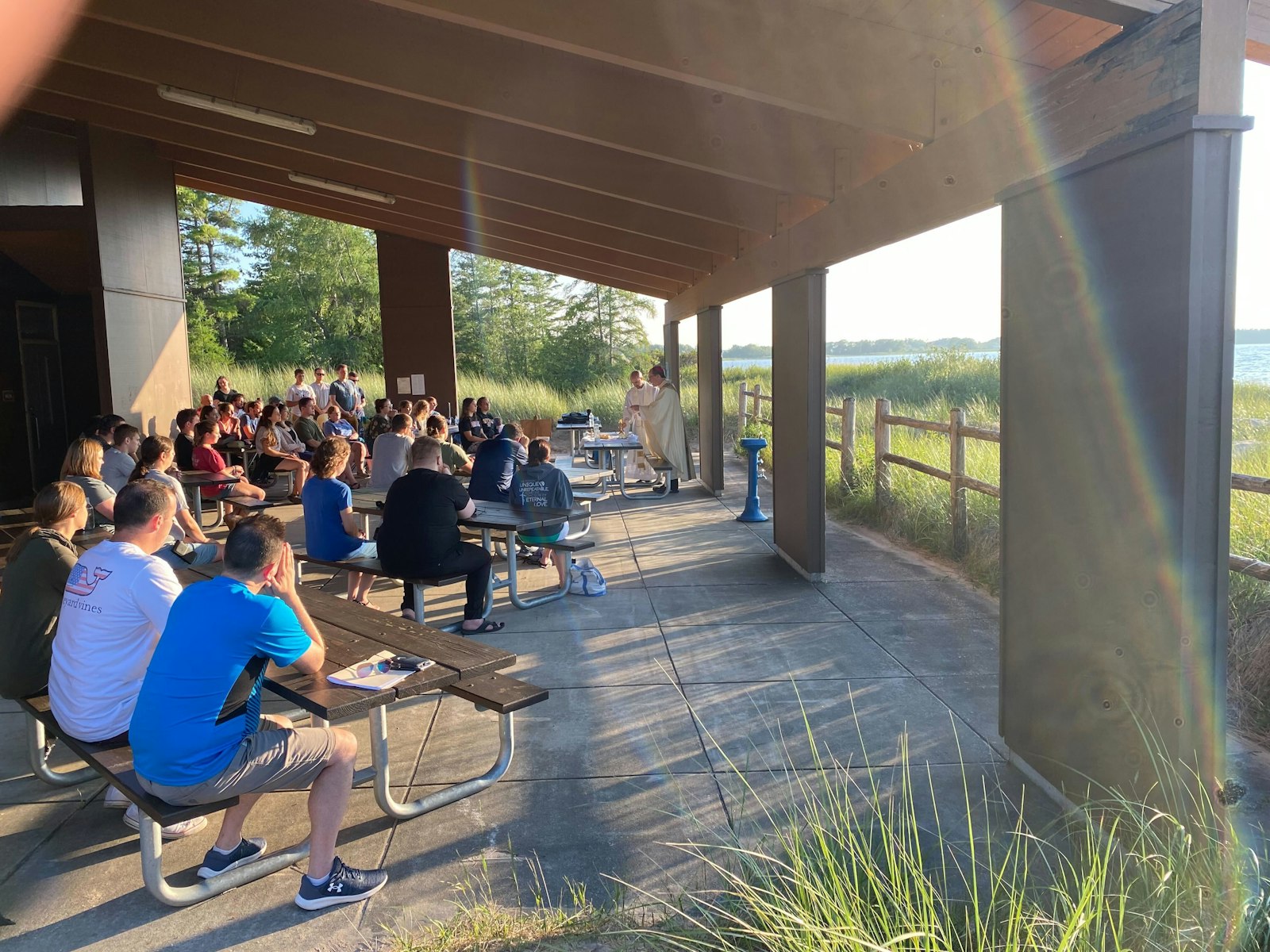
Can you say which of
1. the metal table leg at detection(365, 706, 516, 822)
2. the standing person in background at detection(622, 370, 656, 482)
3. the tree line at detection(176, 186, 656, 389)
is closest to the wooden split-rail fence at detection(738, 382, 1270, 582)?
the standing person in background at detection(622, 370, 656, 482)

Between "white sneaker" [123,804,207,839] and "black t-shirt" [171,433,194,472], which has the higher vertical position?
"black t-shirt" [171,433,194,472]

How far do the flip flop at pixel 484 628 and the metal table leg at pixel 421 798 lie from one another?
214cm

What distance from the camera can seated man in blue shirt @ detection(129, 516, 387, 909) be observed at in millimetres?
2822

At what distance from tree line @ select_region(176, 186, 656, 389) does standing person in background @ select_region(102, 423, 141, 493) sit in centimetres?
3252

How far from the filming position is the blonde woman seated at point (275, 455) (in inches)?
444

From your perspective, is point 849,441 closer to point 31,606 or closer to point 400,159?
point 400,159

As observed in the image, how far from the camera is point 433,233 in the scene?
1683cm

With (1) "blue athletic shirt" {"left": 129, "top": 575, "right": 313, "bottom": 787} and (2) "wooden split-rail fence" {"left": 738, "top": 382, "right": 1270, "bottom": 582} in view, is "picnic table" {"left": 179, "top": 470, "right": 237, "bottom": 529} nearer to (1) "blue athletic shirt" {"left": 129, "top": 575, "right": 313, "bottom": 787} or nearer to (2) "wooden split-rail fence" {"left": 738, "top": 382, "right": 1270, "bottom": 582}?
(2) "wooden split-rail fence" {"left": 738, "top": 382, "right": 1270, "bottom": 582}

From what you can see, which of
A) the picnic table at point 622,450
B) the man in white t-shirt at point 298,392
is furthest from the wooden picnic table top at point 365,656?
the man in white t-shirt at point 298,392

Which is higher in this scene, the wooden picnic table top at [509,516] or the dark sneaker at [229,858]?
the wooden picnic table top at [509,516]

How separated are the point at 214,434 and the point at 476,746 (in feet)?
19.8

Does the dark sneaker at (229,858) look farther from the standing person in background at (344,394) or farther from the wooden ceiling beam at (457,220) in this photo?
the standing person in background at (344,394)

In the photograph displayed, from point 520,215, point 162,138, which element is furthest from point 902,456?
point 162,138

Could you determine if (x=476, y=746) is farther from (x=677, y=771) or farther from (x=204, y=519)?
(x=204, y=519)
